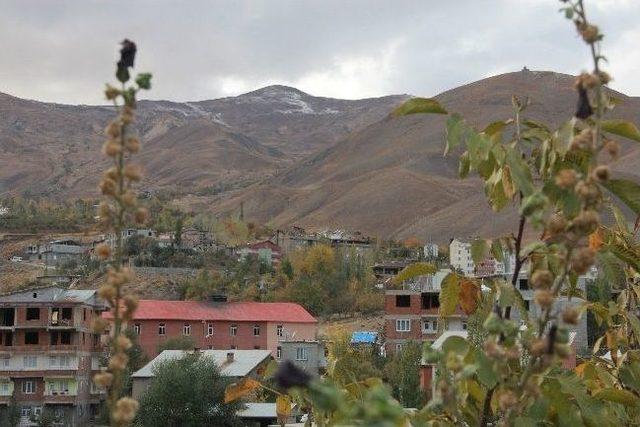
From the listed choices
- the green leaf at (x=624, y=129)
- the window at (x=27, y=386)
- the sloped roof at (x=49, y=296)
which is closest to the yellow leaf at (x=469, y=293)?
the green leaf at (x=624, y=129)

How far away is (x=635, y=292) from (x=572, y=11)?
10.2 feet

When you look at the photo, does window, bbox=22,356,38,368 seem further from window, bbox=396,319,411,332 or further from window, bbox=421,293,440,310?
window, bbox=421,293,440,310

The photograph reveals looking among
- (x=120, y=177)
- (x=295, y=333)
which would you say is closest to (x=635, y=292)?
(x=120, y=177)

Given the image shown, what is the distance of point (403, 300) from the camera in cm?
6394

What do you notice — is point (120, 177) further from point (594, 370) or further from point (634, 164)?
point (634, 164)

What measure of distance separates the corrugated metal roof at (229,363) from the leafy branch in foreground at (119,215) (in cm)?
4543

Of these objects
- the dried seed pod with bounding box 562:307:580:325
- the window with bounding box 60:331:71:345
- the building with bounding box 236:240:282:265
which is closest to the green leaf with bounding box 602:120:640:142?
the dried seed pod with bounding box 562:307:580:325

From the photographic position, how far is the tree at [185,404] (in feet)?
144

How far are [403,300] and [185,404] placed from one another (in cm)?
2283

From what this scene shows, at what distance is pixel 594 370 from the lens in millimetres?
4805

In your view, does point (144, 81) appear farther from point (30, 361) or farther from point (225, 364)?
point (30, 361)

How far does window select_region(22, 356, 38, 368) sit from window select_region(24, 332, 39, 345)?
1007 mm

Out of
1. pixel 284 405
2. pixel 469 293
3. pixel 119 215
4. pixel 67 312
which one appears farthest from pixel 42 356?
pixel 119 215

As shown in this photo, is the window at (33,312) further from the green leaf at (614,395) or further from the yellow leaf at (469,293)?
the green leaf at (614,395)
